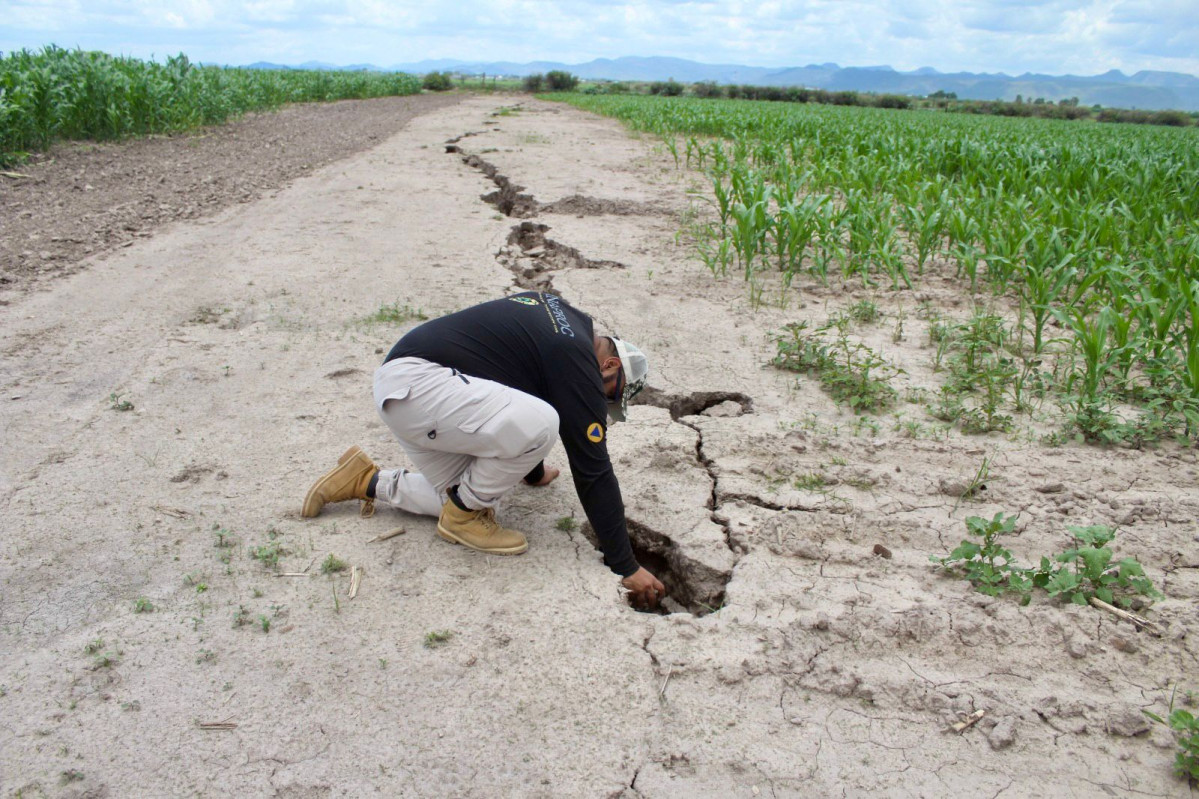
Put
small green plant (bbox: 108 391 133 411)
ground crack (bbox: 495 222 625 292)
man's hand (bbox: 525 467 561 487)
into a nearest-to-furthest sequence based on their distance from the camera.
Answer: man's hand (bbox: 525 467 561 487), small green plant (bbox: 108 391 133 411), ground crack (bbox: 495 222 625 292)

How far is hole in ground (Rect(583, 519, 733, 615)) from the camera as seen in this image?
2545mm

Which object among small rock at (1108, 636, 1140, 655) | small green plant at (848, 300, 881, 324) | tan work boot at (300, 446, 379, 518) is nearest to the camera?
small rock at (1108, 636, 1140, 655)

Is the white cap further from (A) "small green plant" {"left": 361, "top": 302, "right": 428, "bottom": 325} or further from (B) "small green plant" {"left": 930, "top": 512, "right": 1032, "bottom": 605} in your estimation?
(A) "small green plant" {"left": 361, "top": 302, "right": 428, "bottom": 325}

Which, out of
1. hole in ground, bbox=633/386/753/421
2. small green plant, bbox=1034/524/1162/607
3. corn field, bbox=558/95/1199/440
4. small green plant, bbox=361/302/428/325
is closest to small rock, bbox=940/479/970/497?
small green plant, bbox=1034/524/1162/607

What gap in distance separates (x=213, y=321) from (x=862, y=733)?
3.96 metres

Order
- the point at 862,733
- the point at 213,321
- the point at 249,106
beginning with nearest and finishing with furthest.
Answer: the point at 862,733
the point at 213,321
the point at 249,106

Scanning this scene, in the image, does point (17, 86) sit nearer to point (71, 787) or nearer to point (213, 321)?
point (213, 321)

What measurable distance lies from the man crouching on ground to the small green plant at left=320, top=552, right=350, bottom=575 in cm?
33

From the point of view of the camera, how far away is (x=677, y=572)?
8.77 ft

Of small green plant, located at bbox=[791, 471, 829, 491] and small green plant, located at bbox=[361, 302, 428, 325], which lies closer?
small green plant, located at bbox=[791, 471, 829, 491]

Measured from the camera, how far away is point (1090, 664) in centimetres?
212

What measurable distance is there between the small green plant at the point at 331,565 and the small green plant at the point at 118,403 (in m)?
1.56

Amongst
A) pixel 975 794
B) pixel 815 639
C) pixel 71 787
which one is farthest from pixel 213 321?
pixel 975 794

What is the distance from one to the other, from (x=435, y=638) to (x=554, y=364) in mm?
847
